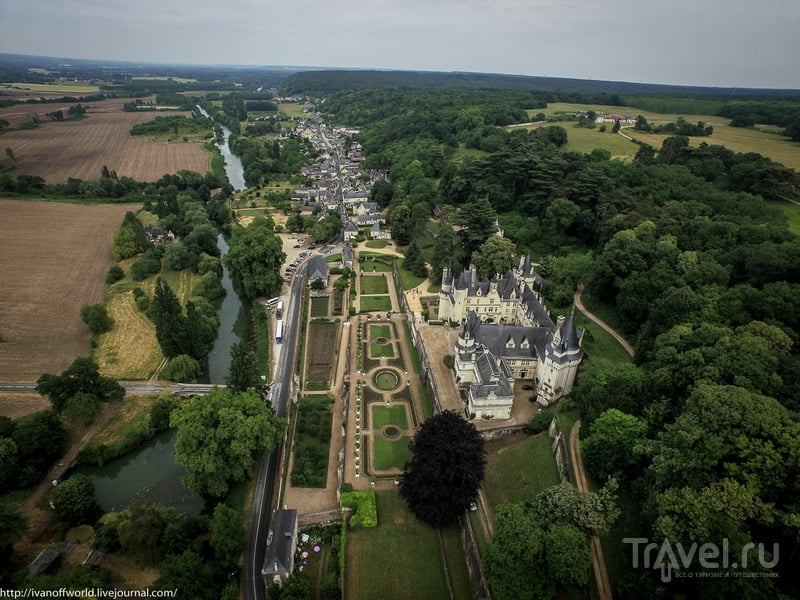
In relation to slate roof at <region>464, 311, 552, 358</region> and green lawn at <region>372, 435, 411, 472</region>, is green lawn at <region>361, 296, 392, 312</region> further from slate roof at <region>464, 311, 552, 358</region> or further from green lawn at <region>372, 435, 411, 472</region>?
green lawn at <region>372, 435, 411, 472</region>

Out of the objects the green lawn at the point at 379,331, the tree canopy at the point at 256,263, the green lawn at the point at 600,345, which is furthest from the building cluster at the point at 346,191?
A: the green lawn at the point at 600,345

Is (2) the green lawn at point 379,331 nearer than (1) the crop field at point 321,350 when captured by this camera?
No

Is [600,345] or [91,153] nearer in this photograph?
[600,345]

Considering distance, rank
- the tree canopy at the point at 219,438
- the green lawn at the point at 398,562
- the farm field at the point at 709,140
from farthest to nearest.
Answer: the farm field at the point at 709,140, the tree canopy at the point at 219,438, the green lawn at the point at 398,562

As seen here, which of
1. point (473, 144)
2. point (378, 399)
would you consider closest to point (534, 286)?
point (378, 399)

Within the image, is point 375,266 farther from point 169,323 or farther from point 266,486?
point 266,486

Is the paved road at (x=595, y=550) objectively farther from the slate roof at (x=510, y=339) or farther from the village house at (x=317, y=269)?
the village house at (x=317, y=269)

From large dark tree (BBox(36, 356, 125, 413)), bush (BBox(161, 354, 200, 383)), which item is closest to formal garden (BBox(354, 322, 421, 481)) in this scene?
bush (BBox(161, 354, 200, 383))

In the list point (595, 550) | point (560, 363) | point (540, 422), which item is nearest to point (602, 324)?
point (560, 363)
